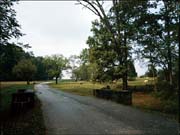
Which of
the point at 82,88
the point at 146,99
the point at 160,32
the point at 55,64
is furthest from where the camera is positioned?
the point at 55,64

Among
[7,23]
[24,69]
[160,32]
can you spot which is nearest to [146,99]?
[160,32]

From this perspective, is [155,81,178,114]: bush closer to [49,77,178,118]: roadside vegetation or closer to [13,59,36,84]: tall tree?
[49,77,178,118]: roadside vegetation

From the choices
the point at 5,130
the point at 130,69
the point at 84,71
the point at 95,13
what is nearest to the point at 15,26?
the point at 5,130

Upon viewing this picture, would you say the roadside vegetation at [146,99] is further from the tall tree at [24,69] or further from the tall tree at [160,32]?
the tall tree at [24,69]

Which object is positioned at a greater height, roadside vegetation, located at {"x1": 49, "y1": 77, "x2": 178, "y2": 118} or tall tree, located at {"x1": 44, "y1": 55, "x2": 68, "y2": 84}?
tall tree, located at {"x1": 44, "y1": 55, "x2": 68, "y2": 84}

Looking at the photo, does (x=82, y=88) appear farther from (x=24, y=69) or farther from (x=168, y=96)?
(x=168, y=96)

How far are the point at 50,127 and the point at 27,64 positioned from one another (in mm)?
65515

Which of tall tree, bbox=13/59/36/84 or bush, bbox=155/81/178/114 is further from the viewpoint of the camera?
tall tree, bbox=13/59/36/84

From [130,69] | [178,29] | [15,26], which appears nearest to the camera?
[178,29]

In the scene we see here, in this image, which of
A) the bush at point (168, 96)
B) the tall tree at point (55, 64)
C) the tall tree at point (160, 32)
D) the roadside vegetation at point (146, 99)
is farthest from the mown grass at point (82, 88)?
the tall tree at point (55, 64)

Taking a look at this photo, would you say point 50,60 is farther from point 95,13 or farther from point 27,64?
point 95,13

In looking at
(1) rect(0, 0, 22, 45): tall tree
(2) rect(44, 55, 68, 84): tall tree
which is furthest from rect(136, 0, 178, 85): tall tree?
(2) rect(44, 55, 68, 84): tall tree

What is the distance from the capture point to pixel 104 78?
1240 inches

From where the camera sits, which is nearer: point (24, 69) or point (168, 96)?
point (168, 96)
